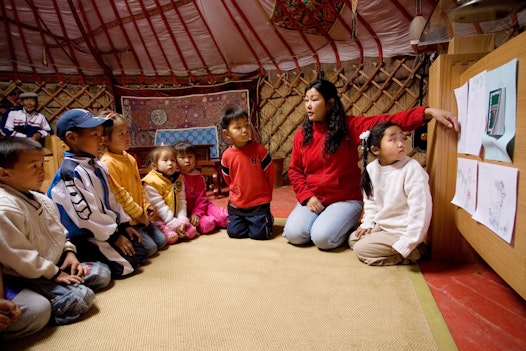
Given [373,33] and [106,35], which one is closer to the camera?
[373,33]

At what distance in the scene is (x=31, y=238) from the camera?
0.85 meters

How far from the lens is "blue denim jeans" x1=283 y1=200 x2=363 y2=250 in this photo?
50.6 inches

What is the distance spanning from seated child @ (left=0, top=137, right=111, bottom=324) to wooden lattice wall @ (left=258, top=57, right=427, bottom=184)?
9.35 feet

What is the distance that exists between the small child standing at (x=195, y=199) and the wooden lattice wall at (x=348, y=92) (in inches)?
77.2

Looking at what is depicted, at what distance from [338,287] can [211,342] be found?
438 millimetres

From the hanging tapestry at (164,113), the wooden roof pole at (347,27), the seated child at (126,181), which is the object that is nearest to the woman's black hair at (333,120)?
the seated child at (126,181)

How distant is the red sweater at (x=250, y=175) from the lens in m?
1.59

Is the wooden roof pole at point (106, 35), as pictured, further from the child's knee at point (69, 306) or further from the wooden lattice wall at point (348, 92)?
the child's knee at point (69, 306)

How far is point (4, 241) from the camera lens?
2.51 ft

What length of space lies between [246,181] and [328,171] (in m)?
0.42

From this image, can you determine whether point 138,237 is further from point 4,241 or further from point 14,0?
point 14,0

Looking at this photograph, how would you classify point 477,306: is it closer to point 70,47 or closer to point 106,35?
point 106,35

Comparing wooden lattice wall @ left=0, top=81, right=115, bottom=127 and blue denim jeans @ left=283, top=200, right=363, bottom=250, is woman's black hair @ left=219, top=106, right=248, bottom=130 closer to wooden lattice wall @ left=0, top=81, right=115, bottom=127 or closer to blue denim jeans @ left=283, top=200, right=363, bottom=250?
blue denim jeans @ left=283, top=200, right=363, bottom=250

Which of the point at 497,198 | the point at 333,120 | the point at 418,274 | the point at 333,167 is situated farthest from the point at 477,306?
the point at 333,120
